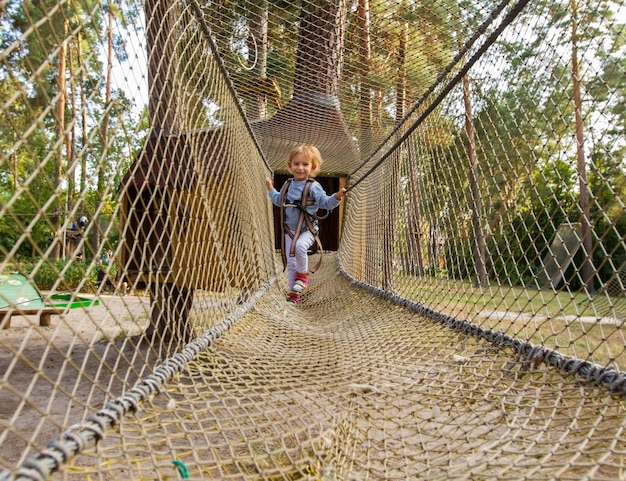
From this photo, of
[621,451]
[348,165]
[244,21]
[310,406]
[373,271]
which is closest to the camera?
[621,451]

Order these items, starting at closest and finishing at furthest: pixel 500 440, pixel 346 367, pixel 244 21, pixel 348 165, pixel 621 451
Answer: pixel 621 451, pixel 500 440, pixel 346 367, pixel 244 21, pixel 348 165

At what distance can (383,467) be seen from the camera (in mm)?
915

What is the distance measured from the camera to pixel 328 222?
709 cm

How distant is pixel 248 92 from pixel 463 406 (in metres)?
2.61

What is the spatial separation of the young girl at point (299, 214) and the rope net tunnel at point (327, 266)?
217 millimetres

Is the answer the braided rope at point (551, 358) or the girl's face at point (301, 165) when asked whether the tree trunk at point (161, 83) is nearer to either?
the braided rope at point (551, 358)

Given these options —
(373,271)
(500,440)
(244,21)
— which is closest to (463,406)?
(500,440)

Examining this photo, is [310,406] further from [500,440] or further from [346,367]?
[500,440]

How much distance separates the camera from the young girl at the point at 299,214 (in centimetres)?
303

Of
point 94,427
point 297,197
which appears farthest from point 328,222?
point 94,427

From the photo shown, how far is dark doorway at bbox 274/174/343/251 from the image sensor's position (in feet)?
22.0

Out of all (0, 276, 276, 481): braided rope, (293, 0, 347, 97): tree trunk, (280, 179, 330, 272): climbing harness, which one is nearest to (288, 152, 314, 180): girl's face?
(280, 179, 330, 272): climbing harness

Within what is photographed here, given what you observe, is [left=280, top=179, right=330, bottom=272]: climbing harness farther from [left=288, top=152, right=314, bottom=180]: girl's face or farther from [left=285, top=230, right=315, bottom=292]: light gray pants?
[left=288, top=152, right=314, bottom=180]: girl's face

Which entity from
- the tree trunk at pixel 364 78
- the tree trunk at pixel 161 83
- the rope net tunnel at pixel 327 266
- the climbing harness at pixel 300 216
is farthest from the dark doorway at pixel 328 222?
the tree trunk at pixel 161 83
